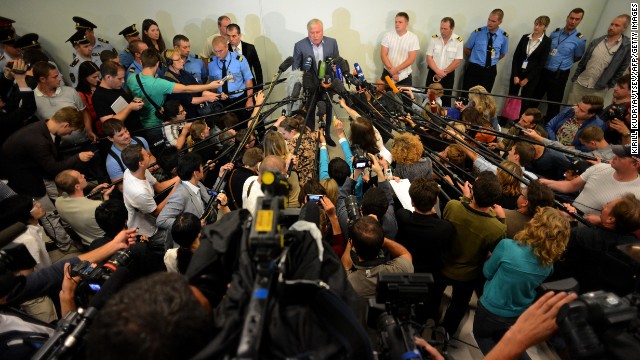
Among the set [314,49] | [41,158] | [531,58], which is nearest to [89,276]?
[41,158]

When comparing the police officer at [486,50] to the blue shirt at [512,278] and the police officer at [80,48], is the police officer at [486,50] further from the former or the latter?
the police officer at [80,48]

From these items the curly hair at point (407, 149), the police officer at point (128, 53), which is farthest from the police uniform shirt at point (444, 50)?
the police officer at point (128, 53)

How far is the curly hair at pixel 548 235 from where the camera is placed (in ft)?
5.41

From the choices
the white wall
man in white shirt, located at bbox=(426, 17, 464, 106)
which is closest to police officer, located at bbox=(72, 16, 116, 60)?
the white wall

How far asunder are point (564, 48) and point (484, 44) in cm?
110

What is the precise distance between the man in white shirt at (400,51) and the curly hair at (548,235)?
3.78 meters

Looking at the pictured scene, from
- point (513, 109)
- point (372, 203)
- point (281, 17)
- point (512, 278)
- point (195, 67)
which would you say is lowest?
point (512, 278)

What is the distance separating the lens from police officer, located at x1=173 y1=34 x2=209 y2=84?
13.8ft

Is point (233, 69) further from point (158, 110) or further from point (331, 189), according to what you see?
point (331, 189)

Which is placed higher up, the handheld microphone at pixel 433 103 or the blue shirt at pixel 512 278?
the handheld microphone at pixel 433 103

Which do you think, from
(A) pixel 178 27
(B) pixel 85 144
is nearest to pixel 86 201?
(B) pixel 85 144

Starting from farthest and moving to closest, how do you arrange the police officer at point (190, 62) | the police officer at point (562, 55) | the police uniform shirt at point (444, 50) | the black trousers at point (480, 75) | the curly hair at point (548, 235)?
the black trousers at point (480, 75)
the police uniform shirt at point (444, 50)
the police officer at point (562, 55)
the police officer at point (190, 62)
the curly hair at point (548, 235)

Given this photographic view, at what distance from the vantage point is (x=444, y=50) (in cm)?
496

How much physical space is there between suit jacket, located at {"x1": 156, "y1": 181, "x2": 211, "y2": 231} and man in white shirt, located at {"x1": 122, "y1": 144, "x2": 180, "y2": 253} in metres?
0.09
